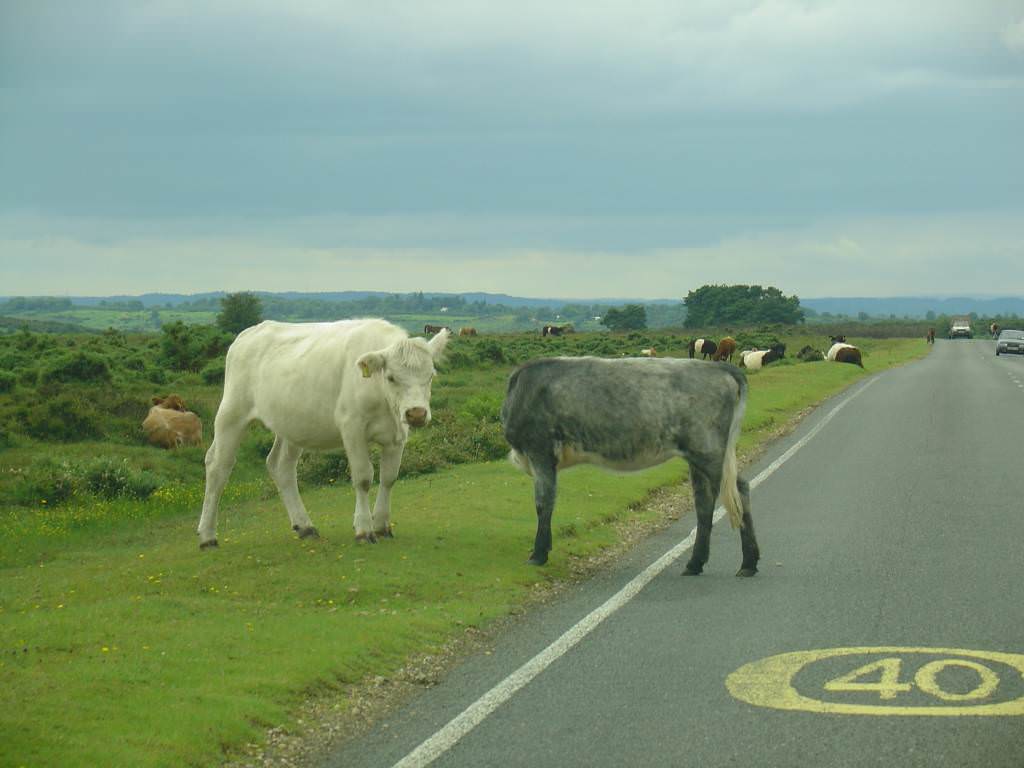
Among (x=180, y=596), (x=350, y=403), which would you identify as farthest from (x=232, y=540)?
(x=180, y=596)

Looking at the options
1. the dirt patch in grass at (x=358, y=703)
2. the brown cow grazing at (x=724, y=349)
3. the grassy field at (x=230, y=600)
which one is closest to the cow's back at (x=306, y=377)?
the grassy field at (x=230, y=600)

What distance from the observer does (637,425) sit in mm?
11719

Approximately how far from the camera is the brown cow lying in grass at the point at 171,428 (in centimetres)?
2586

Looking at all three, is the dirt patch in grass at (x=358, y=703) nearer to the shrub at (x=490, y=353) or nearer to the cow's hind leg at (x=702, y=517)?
the cow's hind leg at (x=702, y=517)

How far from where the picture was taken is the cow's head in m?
11.8

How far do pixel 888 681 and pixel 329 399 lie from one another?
6.68 meters

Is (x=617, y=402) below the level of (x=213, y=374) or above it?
above

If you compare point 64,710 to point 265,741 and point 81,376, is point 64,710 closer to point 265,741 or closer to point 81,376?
point 265,741

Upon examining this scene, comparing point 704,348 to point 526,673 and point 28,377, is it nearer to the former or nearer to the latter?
point 28,377

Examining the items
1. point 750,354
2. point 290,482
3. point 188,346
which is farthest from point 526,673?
point 750,354

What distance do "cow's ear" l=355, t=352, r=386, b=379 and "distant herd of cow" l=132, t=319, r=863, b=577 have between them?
1cm

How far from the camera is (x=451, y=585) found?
1101 centimetres

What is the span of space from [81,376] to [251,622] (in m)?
27.6

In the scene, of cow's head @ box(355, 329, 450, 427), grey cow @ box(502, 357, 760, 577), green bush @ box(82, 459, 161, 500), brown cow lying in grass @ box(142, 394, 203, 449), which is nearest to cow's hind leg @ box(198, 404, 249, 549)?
cow's head @ box(355, 329, 450, 427)
